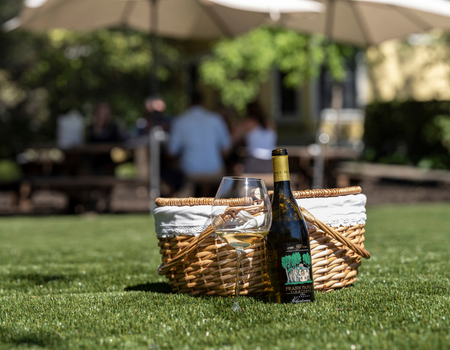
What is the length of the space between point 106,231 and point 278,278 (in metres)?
4.47

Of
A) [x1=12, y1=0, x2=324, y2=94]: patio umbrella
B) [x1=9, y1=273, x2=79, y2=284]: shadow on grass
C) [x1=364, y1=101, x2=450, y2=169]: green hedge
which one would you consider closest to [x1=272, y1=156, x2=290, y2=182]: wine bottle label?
[x1=9, y1=273, x2=79, y2=284]: shadow on grass

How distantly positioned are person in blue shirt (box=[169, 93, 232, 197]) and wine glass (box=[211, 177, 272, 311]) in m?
5.28

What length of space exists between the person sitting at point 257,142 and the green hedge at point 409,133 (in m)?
7.45

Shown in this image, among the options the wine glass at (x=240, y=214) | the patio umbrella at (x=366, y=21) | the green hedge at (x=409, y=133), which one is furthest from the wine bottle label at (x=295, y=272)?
the green hedge at (x=409, y=133)

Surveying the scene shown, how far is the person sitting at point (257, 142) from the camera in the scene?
7055 mm

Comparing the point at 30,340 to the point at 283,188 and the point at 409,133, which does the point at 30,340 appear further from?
the point at 409,133

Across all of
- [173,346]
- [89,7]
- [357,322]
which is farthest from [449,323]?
[89,7]

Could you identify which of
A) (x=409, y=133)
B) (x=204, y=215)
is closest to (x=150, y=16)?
(x=204, y=215)

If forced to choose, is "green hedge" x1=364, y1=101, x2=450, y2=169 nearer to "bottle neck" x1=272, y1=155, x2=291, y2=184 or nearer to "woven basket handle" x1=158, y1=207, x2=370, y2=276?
"woven basket handle" x1=158, y1=207, x2=370, y2=276

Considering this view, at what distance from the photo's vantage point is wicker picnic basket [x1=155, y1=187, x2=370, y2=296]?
2.54 m

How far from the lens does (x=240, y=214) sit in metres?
2.31

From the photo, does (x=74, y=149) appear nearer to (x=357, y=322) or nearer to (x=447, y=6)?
(x=447, y=6)

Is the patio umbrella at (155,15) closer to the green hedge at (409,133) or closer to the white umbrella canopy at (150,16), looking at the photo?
the white umbrella canopy at (150,16)

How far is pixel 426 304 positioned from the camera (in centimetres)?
234
